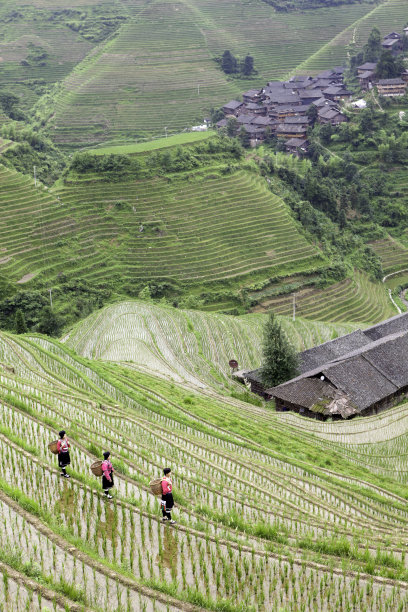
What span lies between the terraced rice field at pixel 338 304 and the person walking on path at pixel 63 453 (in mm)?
26464

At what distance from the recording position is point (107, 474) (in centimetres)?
726

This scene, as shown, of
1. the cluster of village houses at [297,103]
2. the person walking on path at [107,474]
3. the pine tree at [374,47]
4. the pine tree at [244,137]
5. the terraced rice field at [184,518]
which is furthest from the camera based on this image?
the pine tree at [374,47]

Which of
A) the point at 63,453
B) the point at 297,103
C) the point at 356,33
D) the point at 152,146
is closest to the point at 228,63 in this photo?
the point at 297,103

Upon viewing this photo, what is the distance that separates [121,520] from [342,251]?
114 feet

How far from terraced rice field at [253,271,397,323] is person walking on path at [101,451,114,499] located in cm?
2674

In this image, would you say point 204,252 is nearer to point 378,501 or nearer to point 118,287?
point 118,287

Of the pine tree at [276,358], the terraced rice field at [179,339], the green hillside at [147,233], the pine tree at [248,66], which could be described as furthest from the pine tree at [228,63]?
the pine tree at [276,358]

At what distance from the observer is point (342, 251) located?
40094mm

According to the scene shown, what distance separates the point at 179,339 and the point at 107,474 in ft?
55.6

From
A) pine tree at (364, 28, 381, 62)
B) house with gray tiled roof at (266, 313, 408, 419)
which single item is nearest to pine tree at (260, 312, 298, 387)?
house with gray tiled roof at (266, 313, 408, 419)

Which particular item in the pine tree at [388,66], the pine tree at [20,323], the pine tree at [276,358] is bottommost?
the pine tree at [20,323]

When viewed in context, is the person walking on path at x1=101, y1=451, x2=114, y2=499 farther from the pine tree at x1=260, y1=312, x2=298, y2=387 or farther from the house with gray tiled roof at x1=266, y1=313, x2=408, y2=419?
the pine tree at x1=260, y1=312, x2=298, y2=387

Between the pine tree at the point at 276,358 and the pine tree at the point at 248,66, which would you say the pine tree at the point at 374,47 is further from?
the pine tree at the point at 276,358

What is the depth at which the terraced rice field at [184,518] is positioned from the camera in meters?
6.04
